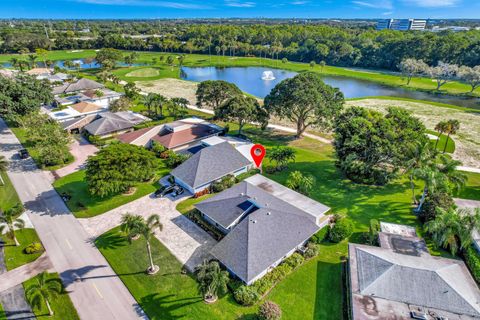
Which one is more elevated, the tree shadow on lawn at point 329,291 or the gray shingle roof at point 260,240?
the gray shingle roof at point 260,240

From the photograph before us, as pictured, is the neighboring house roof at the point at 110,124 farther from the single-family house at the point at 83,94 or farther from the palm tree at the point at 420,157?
the palm tree at the point at 420,157

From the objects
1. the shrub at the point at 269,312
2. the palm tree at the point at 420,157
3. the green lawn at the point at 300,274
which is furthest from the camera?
the palm tree at the point at 420,157

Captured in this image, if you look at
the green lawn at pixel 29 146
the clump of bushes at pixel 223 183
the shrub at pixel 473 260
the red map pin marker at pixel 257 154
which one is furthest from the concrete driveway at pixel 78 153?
the shrub at pixel 473 260

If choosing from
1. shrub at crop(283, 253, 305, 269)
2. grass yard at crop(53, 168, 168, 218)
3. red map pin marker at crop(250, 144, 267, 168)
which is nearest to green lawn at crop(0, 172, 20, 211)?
grass yard at crop(53, 168, 168, 218)

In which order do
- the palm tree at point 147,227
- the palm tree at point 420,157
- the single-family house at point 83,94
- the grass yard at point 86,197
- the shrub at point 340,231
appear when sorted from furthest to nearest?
the single-family house at point 83,94
the grass yard at point 86,197
the palm tree at point 420,157
the shrub at point 340,231
the palm tree at point 147,227

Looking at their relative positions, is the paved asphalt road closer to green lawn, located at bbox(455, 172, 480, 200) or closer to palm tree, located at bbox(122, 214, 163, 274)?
palm tree, located at bbox(122, 214, 163, 274)

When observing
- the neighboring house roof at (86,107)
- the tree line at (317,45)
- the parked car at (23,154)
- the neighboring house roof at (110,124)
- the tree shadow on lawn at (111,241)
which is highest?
the tree line at (317,45)

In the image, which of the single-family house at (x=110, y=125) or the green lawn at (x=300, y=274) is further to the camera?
the single-family house at (x=110, y=125)

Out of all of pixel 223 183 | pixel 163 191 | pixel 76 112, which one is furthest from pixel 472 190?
pixel 76 112
